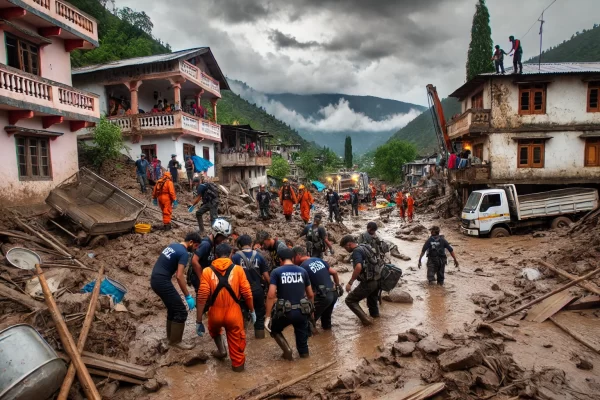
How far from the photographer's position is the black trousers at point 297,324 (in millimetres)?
5012

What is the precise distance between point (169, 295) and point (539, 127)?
20.8 meters

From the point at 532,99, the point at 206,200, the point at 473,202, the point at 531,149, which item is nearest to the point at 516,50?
the point at 532,99

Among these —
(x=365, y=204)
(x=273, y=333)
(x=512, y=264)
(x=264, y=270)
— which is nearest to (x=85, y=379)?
(x=273, y=333)

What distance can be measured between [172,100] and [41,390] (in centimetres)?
2310

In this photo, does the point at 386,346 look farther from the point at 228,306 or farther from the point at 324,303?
the point at 228,306

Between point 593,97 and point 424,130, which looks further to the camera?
point 424,130

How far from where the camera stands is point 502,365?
4570 millimetres

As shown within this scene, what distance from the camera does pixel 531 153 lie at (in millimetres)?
19281

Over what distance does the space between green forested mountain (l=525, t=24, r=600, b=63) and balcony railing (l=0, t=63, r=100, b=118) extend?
284 feet

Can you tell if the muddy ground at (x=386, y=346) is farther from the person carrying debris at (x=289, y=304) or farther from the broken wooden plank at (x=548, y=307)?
the person carrying debris at (x=289, y=304)

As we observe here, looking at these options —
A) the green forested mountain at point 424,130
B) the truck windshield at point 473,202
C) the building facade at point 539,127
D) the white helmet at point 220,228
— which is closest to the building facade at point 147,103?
the white helmet at point 220,228

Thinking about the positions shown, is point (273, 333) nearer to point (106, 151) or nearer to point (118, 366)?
point (118, 366)

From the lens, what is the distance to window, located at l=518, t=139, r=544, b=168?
19.2 metres

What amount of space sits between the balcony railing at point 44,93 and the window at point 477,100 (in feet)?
63.9
